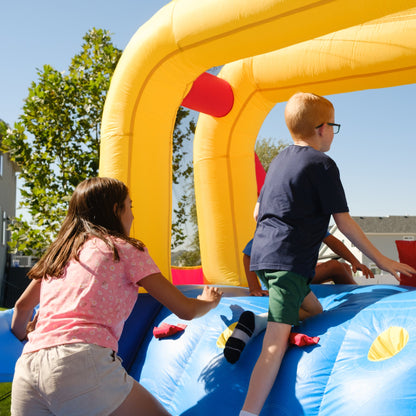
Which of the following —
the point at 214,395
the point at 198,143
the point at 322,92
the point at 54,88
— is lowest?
the point at 214,395

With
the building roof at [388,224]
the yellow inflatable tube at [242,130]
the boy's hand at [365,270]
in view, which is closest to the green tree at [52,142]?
the yellow inflatable tube at [242,130]

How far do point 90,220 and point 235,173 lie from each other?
2769 millimetres

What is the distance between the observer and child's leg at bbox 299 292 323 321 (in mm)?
1989

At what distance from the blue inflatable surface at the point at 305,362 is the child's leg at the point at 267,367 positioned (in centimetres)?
9

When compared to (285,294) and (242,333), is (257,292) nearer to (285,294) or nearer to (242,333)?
(242,333)

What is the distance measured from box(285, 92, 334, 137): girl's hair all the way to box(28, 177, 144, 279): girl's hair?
78 cm

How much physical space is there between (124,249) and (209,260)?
2.79m

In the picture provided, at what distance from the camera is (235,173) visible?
4301 millimetres

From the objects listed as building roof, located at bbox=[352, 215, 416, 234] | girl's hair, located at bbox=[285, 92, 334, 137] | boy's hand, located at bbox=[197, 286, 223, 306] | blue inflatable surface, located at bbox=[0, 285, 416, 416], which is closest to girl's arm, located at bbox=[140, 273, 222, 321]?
boy's hand, located at bbox=[197, 286, 223, 306]

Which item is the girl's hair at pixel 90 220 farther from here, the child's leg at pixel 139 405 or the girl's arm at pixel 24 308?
the child's leg at pixel 139 405

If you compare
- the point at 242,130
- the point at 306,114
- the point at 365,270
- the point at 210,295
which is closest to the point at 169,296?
the point at 210,295

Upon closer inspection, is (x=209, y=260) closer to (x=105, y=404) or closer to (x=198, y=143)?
(x=198, y=143)

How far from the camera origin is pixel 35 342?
4.67ft

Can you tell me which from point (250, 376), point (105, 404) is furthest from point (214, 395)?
point (105, 404)
